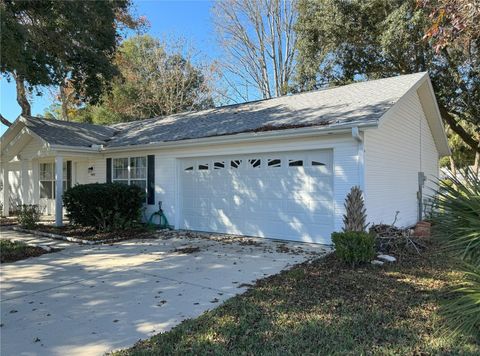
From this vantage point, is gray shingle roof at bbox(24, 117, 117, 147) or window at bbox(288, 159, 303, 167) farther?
gray shingle roof at bbox(24, 117, 117, 147)

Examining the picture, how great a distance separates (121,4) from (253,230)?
811cm

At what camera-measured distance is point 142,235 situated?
35.6 ft

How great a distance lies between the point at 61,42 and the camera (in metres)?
10.1

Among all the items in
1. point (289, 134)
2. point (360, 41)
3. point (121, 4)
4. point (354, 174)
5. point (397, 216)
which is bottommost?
point (397, 216)

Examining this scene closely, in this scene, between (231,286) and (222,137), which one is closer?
(231,286)

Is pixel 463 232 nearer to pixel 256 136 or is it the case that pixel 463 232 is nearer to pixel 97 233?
pixel 256 136

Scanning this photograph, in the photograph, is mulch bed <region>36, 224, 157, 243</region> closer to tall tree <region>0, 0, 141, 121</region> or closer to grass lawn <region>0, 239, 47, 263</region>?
grass lawn <region>0, 239, 47, 263</region>

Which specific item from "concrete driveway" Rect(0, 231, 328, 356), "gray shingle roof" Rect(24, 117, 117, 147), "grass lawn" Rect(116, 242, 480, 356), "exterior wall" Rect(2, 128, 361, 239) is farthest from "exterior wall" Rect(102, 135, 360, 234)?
"grass lawn" Rect(116, 242, 480, 356)

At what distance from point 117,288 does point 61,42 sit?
7.62m

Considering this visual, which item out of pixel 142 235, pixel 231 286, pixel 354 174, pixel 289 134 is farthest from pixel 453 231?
pixel 142 235

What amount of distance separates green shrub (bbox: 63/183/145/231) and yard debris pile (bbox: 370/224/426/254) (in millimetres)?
7217

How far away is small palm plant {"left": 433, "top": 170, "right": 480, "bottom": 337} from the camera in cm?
359

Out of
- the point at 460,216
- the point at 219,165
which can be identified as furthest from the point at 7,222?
the point at 460,216

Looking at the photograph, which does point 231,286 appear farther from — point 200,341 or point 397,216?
point 397,216
